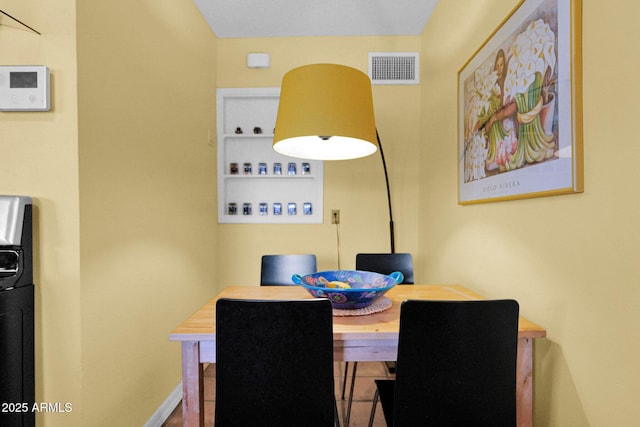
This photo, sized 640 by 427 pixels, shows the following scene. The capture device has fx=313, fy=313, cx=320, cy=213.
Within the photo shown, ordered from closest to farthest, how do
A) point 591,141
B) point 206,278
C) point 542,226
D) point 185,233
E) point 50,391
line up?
point 591,141, point 542,226, point 50,391, point 185,233, point 206,278

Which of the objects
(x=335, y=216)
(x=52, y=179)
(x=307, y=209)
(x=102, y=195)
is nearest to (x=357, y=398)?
(x=335, y=216)

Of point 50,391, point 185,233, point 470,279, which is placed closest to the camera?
point 50,391

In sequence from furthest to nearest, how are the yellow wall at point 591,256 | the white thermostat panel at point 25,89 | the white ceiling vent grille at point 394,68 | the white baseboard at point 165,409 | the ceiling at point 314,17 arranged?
the white ceiling vent grille at point 394,68 → the ceiling at point 314,17 → the white baseboard at point 165,409 → the white thermostat panel at point 25,89 → the yellow wall at point 591,256

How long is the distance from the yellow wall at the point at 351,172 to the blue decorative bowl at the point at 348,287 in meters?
1.23

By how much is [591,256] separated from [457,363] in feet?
1.70

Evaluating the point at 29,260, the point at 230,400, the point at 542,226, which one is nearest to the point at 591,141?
the point at 542,226

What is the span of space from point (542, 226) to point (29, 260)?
198 cm

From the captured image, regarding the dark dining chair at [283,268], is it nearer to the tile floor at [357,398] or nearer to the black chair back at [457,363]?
the tile floor at [357,398]

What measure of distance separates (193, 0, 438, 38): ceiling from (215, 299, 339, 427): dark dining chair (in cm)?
238

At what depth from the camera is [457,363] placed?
970mm

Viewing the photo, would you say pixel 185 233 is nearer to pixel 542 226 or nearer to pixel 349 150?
pixel 349 150

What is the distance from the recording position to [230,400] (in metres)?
1.01

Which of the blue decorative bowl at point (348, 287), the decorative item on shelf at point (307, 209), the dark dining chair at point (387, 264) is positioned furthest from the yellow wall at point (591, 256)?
the decorative item on shelf at point (307, 209)

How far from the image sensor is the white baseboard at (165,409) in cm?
179
